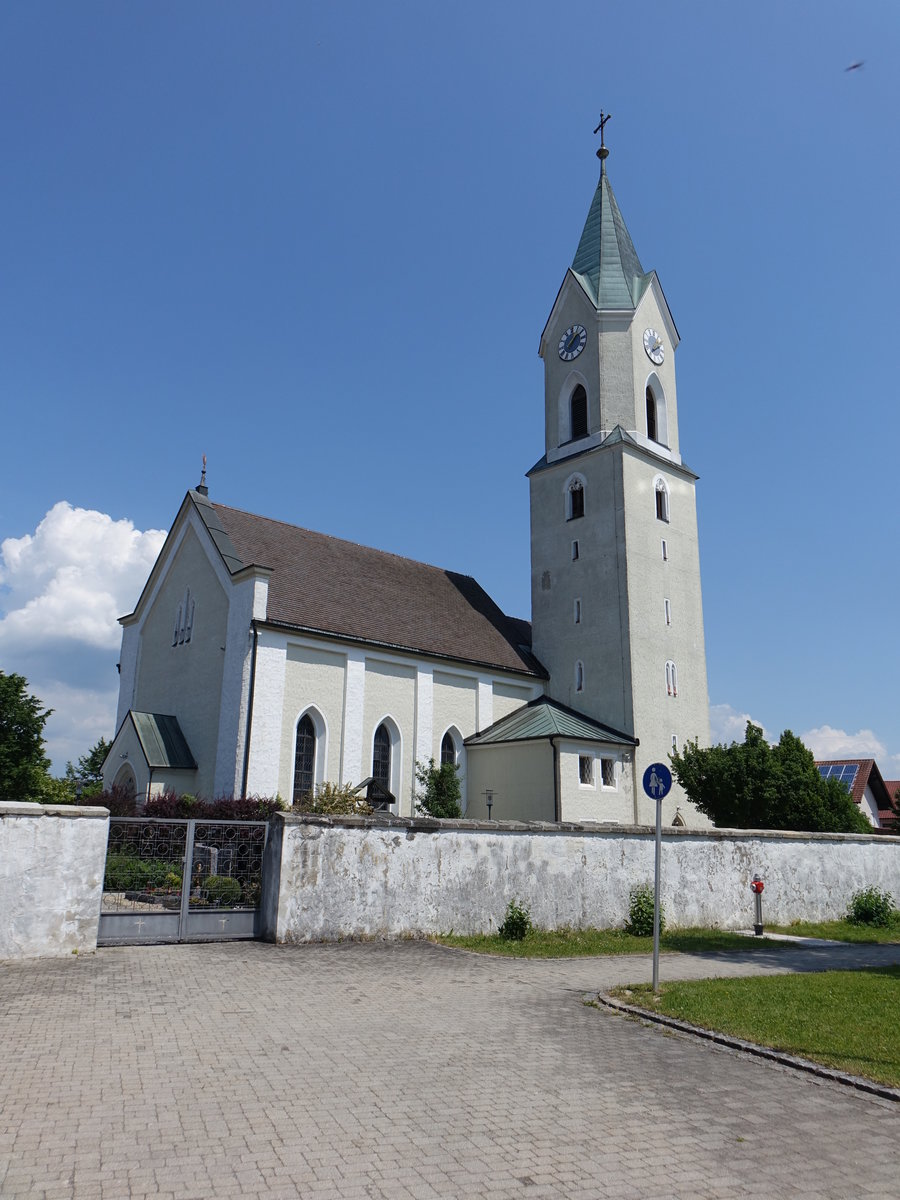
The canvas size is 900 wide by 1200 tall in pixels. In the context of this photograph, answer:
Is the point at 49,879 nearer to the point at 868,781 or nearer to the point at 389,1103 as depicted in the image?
the point at 389,1103

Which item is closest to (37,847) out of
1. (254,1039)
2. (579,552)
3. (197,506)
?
(254,1039)

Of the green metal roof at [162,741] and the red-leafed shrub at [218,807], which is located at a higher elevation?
the green metal roof at [162,741]

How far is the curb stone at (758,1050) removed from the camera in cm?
732

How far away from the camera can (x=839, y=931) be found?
1992 cm

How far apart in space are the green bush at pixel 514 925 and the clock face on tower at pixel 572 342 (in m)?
26.6

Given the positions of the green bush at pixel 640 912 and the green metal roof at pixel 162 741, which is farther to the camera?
the green metal roof at pixel 162 741

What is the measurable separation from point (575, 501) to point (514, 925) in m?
22.7

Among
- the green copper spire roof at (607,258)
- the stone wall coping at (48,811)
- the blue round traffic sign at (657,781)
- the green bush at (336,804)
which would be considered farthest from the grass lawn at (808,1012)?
the green copper spire roof at (607,258)

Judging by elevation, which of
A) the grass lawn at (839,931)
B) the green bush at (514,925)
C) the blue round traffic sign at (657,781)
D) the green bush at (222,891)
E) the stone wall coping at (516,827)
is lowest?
the grass lawn at (839,931)

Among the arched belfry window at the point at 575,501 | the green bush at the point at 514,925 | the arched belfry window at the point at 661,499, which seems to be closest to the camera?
the green bush at the point at 514,925

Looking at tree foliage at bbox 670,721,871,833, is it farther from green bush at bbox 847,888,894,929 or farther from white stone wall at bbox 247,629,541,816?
white stone wall at bbox 247,629,541,816

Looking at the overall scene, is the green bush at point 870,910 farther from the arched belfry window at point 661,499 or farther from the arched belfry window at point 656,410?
the arched belfry window at point 656,410

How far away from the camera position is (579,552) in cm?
3484

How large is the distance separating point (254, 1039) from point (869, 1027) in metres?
6.50
